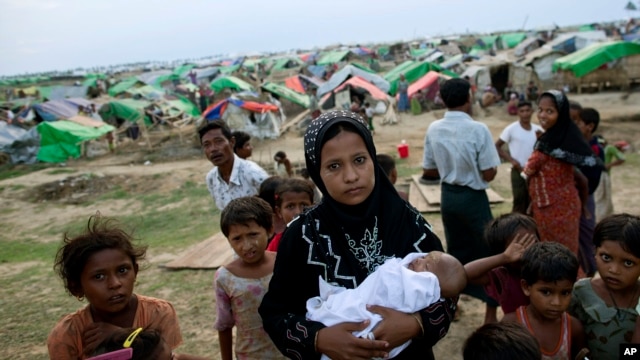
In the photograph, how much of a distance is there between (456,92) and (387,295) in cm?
239

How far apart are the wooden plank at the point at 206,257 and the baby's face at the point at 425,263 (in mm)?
4258

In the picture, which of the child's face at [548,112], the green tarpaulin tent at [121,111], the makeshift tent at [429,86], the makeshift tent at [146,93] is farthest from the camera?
the makeshift tent at [146,93]

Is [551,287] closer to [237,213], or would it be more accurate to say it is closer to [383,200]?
[383,200]

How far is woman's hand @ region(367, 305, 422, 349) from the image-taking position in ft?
4.27

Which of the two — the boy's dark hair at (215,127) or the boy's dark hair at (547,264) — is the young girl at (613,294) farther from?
the boy's dark hair at (215,127)

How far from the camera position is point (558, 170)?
3137mm

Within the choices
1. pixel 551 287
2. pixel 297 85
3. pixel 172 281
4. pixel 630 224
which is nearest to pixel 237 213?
pixel 551 287

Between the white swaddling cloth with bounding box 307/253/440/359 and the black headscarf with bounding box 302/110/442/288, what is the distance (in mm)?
72

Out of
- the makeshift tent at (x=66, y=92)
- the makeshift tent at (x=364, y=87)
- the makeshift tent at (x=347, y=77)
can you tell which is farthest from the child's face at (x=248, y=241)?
the makeshift tent at (x=66, y=92)

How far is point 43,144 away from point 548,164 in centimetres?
1709

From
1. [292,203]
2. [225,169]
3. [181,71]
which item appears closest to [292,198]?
[292,203]

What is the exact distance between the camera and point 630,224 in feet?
6.42

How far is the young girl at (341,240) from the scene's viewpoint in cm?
140

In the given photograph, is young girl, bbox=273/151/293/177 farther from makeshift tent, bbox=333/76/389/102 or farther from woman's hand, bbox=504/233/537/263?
makeshift tent, bbox=333/76/389/102
